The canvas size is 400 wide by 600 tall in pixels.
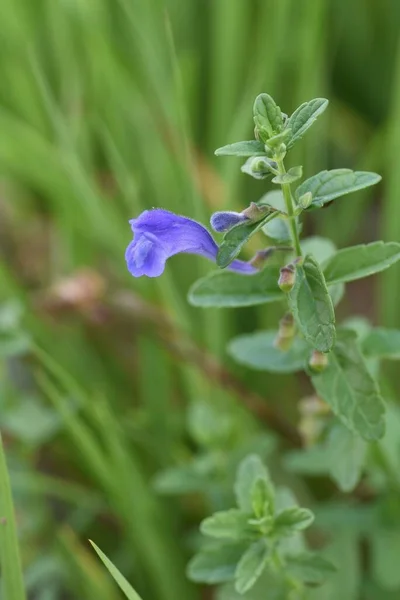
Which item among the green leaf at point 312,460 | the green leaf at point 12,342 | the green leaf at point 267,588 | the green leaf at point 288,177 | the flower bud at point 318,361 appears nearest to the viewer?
the green leaf at point 288,177

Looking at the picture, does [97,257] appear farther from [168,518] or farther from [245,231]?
[245,231]

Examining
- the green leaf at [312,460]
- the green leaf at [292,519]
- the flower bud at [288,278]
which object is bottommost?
the green leaf at [292,519]

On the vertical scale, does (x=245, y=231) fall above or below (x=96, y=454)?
above

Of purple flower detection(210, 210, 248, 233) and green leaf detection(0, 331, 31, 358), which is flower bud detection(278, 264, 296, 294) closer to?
purple flower detection(210, 210, 248, 233)

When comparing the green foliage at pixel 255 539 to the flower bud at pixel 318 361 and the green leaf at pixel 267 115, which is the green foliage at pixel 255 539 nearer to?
the flower bud at pixel 318 361

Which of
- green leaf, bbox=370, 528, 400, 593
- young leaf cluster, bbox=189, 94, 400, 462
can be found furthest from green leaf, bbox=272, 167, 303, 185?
green leaf, bbox=370, 528, 400, 593

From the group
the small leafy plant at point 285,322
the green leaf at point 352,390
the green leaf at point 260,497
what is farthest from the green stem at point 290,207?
the green leaf at point 260,497

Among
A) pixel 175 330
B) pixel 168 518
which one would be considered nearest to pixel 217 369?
pixel 175 330
